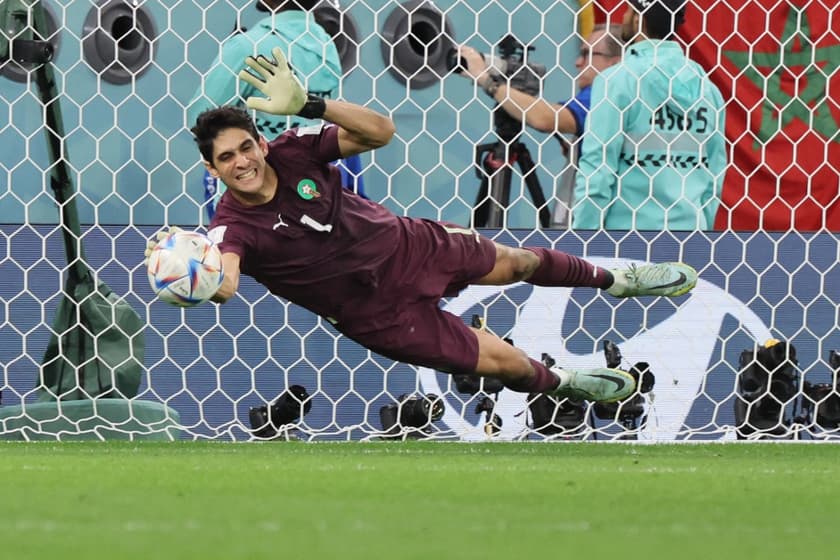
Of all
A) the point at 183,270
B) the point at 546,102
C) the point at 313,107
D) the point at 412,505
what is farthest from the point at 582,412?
the point at 412,505

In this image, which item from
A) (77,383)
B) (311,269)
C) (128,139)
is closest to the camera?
(311,269)

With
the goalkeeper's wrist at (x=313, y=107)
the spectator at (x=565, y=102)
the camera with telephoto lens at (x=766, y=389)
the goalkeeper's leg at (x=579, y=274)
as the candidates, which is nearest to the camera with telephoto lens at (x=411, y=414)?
the goalkeeper's leg at (x=579, y=274)

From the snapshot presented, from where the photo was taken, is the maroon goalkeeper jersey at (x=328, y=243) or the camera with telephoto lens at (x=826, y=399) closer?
the maroon goalkeeper jersey at (x=328, y=243)

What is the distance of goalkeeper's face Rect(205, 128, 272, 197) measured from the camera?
511 cm

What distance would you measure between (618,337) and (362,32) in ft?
5.86

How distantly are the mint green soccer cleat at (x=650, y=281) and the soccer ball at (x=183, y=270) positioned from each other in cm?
173

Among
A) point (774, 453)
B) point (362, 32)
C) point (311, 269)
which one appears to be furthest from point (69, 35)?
point (774, 453)

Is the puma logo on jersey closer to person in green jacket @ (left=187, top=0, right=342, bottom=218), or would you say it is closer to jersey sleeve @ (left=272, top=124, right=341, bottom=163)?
jersey sleeve @ (left=272, top=124, right=341, bottom=163)

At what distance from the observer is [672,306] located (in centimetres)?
650

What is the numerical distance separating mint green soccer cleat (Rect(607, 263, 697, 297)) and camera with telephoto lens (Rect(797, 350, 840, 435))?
977 mm

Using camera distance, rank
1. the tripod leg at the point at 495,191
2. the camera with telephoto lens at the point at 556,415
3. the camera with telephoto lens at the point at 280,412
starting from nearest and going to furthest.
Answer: the camera with telephoto lens at the point at 280,412 < the camera with telephoto lens at the point at 556,415 < the tripod leg at the point at 495,191

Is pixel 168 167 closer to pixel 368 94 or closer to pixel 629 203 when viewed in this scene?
pixel 368 94

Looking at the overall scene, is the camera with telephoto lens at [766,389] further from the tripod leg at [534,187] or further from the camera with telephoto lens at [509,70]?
the camera with telephoto lens at [509,70]

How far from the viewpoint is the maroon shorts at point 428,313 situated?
5496 mm
